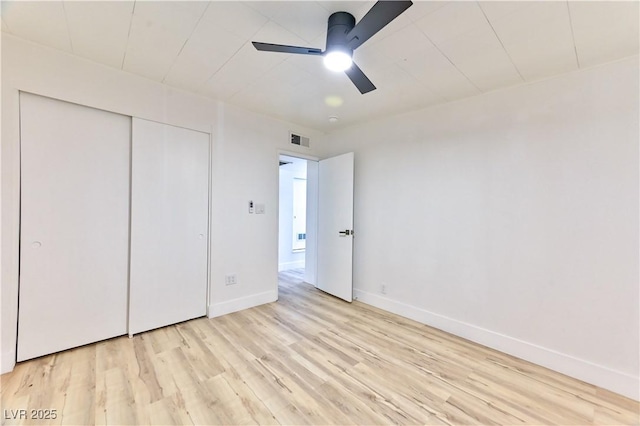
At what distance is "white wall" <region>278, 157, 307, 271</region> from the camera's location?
5785 millimetres

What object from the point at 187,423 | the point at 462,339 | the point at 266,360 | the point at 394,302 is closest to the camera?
the point at 187,423

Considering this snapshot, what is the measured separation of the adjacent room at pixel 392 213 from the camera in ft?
5.69

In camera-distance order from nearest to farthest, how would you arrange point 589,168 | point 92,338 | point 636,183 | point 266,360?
point 636,183 < point 589,168 < point 266,360 < point 92,338

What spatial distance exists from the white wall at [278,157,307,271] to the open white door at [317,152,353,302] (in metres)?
1.68

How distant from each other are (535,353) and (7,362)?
4.33m

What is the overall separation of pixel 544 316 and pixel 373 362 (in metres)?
1.57

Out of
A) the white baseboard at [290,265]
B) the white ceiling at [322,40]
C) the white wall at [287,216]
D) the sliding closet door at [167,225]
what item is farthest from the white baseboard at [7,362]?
the white wall at [287,216]

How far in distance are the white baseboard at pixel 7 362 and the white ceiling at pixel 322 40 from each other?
8.06ft

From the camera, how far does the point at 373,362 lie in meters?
2.27

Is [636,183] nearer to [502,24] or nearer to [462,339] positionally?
[502,24]

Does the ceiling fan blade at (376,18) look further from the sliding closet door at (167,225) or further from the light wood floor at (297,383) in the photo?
the light wood floor at (297,383)

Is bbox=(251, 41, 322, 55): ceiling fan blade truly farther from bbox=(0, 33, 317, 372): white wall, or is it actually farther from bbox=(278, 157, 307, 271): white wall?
bbox=(278, 157, 307, 271): white wall

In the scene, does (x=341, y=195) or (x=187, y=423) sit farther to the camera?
(x=341, y=195)

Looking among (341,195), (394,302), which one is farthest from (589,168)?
(341,195)
